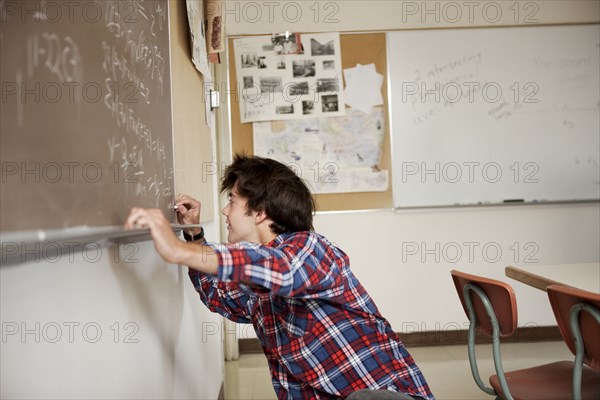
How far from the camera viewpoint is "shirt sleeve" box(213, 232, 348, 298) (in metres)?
0.92

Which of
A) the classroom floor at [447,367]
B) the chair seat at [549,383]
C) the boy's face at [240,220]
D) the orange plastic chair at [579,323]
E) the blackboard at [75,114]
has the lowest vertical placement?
the classroom floor at [447,367]

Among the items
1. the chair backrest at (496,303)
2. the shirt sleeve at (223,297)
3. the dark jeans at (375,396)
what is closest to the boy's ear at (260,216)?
the shirt sleeve at (223,297)

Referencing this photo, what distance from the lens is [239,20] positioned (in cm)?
379

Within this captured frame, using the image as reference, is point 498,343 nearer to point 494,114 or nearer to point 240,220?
point 240,220

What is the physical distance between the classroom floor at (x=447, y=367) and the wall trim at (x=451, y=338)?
0.05 m

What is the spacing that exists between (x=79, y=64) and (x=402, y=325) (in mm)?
3380

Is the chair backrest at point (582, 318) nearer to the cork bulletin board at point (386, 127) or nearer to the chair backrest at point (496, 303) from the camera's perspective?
the chair backrest at point (496, 303)

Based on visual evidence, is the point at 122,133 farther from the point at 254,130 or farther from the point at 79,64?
the point at 254,130

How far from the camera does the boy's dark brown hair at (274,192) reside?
1370 mm

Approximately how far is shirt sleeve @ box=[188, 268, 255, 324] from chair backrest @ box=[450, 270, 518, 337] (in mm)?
812

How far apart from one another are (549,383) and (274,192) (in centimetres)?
118

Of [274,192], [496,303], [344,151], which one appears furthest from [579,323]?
[344,151]

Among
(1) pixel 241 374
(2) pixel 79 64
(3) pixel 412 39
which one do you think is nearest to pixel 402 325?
(1) pixel 241 374

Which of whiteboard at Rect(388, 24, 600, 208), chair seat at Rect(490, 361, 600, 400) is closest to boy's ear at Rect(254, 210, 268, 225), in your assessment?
chair seat at Rect(490, 361, 600, 400)
